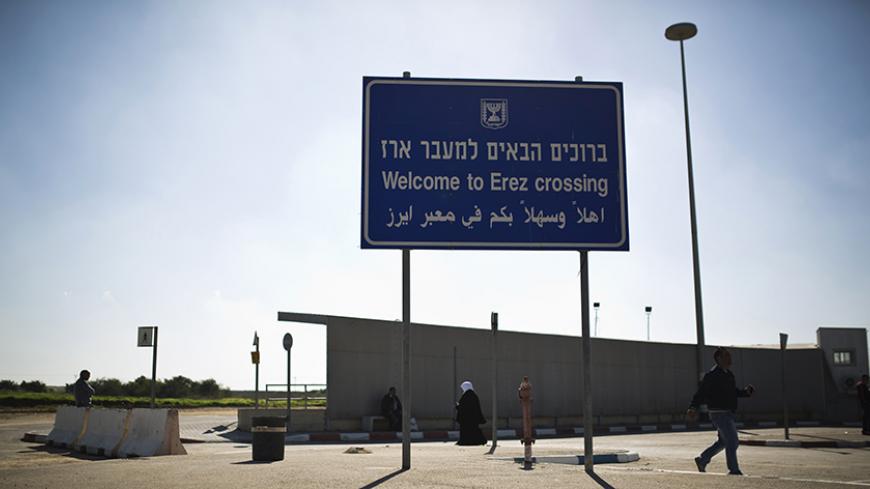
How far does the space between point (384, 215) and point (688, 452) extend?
8673 mm

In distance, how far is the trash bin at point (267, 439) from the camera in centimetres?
1351

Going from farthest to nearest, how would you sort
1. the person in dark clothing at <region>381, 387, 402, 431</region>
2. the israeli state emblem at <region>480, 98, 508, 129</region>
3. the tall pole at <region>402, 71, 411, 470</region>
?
the person in dark clothing at <region>381, 387, 402, 431</region> → the israeli state emblem at <region>480, 98, 508, 129</region> → the tall pole at <region>402, 71, 411, 470</region>

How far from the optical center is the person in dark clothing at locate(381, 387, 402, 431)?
84.6 ft

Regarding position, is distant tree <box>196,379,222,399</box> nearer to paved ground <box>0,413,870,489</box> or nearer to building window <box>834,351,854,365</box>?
building window <box>834,351,854,365</box>

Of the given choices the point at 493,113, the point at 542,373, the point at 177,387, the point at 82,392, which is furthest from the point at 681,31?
the point at 177,387

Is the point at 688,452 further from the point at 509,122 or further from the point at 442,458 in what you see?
the point at 509,122

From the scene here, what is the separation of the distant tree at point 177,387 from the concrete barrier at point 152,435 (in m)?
52.7

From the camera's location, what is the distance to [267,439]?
1355 cm

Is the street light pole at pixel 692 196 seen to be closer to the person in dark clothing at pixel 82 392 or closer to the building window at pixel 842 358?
the building window at pixel 842 358

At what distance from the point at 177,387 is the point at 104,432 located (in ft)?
182

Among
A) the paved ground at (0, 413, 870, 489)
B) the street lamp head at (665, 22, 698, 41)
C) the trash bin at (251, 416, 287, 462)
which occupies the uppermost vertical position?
the street lamp head at (665, 22, 698, 41)

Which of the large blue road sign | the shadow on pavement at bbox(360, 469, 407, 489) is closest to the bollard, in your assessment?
the shadow on pavement at bbox(360, 469, 407, 489)

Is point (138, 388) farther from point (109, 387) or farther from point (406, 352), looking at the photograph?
point (406, 352)

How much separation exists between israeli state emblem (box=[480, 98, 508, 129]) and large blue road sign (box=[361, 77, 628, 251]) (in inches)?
0.5
